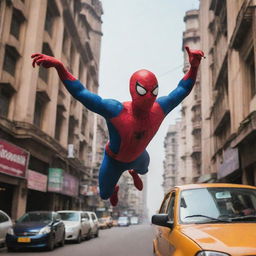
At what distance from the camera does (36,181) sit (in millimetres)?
26516

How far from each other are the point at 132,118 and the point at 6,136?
20060 millimetres

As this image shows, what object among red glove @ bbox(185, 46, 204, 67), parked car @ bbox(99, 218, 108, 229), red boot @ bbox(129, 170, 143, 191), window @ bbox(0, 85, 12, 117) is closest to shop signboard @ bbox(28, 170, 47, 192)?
window @ bbox(0, 85, 12, 117)

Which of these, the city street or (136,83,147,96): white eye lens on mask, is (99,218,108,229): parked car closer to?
the city street

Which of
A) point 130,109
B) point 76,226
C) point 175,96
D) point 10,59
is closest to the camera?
point 130,109

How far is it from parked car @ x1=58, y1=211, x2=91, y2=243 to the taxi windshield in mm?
13193

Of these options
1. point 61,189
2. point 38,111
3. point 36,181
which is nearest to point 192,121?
point 61,189

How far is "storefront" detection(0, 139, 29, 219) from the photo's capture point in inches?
834

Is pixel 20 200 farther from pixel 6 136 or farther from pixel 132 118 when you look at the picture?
pixel 132 118

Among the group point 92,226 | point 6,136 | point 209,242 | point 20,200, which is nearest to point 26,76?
point 6,136

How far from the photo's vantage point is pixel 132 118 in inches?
186

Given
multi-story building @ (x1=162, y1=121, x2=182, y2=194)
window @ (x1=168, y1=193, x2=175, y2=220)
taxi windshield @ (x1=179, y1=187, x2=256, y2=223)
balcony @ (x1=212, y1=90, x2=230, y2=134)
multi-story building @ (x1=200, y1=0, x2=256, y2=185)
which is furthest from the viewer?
multi-story building @ (x1=162, y1=121, x2=182, y2=194)

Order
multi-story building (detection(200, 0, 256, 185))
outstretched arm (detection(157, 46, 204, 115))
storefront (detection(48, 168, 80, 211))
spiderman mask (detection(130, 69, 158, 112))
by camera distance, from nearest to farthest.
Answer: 1. spiderman mask (detection(130, 69, 158, 112))
2. outstretched arm (detection(157, 46, 204, 115))
3. multi-story building (detection(200, 0, 256, 185))
4. storefront (detection(48, 168, 80, 211))

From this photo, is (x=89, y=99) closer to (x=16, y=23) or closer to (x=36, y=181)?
(x=36, y=181)

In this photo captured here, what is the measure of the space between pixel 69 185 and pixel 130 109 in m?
32.0
